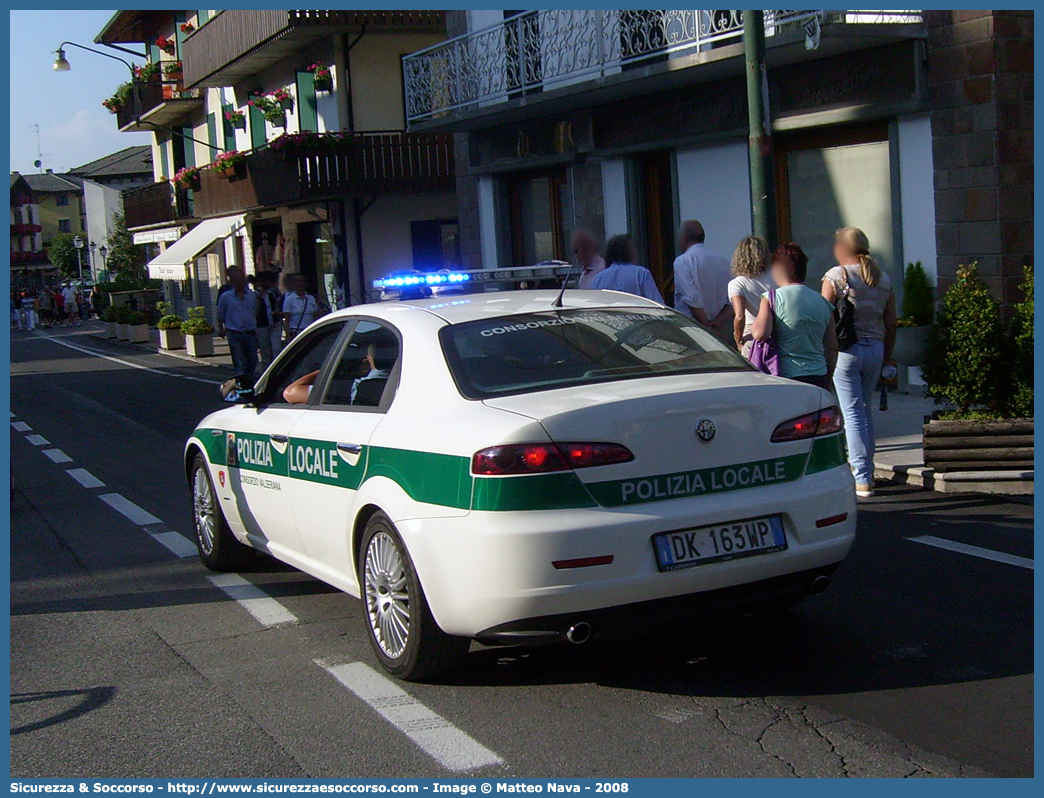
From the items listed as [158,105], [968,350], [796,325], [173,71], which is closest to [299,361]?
[796,325]

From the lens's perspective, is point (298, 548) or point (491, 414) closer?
point (491, 414)

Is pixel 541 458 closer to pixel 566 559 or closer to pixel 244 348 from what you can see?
pixel 566 559

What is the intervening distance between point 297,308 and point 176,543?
35.2 ft

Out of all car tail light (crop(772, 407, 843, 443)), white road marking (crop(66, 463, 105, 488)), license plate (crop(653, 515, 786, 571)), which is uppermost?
car tail light (crop(772, 407, 843, 443))

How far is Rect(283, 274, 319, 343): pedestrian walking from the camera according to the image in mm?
18625

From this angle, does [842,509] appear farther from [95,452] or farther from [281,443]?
[95,452]

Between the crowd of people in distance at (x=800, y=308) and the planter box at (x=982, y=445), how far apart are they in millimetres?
506

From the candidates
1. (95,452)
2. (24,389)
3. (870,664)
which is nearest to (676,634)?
(870,664)

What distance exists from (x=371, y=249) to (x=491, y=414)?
26.0 metres

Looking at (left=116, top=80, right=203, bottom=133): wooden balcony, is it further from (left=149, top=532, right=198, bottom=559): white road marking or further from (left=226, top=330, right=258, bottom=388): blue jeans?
(left=149, top=532, right=198, bottom=559): white road marking

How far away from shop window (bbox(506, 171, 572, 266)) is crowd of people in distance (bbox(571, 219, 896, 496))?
10.4 meters

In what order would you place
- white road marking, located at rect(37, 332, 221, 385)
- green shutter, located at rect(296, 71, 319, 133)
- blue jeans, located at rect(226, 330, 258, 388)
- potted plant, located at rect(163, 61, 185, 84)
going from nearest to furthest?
blue jeans, located at rect(226, 330, 258, 388) < white road marking, located at rect(37, 332, 221, 385) < green shutter, located at rect(296, 71, 319, 133) < potted plant, located at rect(163, 61, 185, 84)

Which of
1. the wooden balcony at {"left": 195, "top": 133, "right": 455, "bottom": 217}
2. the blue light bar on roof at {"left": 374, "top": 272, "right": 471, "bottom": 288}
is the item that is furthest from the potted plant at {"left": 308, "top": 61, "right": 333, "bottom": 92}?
the blue light bar on roof at {"left": 374, "top": 272, "right": 471, "bottom": 288}

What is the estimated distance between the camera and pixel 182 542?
8367mm
